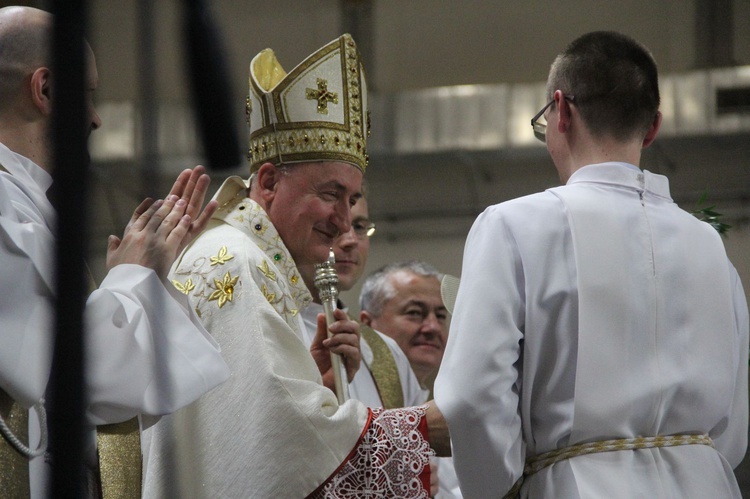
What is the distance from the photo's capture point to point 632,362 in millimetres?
2336

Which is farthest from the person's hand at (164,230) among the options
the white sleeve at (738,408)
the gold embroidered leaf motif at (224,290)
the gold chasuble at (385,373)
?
the gold chasuble at (385,373)

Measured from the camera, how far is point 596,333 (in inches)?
91.4

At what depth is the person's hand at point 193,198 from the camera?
8.03ft

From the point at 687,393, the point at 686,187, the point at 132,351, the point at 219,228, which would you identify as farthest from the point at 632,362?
the point at 686,187

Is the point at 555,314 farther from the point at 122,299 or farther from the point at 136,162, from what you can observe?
the point at 136,162

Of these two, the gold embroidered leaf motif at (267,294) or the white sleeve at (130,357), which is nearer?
the white sleeve at (130,357)

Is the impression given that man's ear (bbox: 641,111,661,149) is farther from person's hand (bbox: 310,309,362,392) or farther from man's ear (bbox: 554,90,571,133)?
person's hand (bbox: 310,309,362,392)

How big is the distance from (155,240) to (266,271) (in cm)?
68

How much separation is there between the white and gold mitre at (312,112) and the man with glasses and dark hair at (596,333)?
113cm

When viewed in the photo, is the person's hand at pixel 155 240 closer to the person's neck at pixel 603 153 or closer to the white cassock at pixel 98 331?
the white cassock at pixel 98 331

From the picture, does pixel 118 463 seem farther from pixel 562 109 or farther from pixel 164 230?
pixel 562 109

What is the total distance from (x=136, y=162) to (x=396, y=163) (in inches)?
410

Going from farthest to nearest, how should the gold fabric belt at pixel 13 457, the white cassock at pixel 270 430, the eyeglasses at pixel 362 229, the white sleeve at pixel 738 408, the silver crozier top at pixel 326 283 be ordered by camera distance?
the eyeglasses at pixel 362 229
the silver crozier top at pixel 326 283
the white cassock at pixel 270 430
the white sleeve at pixel 738 408
the gold fabric belt at pixel 13 457

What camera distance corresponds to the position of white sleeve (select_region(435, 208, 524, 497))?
2293 mm
